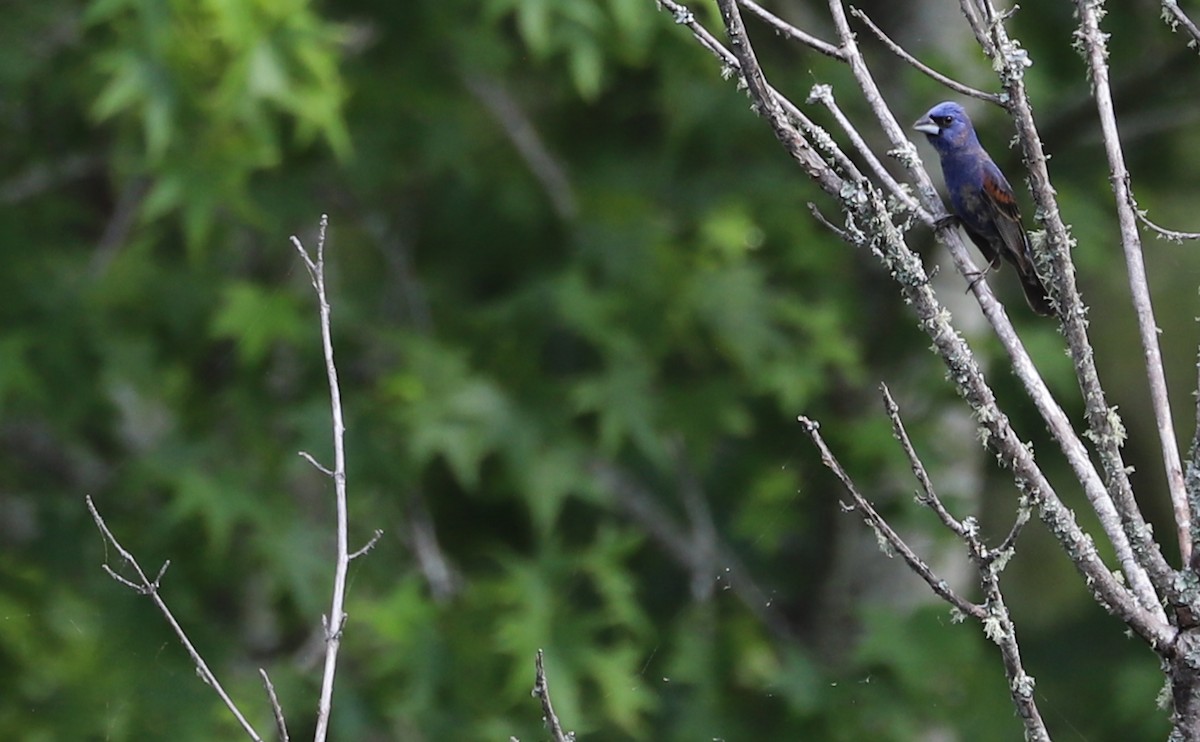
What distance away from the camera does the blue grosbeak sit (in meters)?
2.86

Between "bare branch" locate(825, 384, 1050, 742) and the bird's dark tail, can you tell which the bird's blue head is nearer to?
the bird's dark tail

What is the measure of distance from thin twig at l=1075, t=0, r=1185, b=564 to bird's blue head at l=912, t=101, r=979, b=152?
105 cm

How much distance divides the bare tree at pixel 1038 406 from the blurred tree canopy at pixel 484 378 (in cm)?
223

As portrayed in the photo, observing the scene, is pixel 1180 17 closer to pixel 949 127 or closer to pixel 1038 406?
pixel 1038 406

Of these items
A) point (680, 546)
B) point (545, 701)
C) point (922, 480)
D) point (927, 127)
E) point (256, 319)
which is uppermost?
point (927, 127)

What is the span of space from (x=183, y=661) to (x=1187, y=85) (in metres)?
4.40

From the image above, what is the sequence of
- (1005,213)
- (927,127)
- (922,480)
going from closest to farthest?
1. (922,480)
2. (1005,213)
3. (927,127)

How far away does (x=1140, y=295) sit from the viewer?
185 centimetres

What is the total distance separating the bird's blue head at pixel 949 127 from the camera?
3.02 meters

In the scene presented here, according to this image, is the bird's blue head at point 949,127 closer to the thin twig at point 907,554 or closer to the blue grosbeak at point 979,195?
the blue grosbeak at point 979,195

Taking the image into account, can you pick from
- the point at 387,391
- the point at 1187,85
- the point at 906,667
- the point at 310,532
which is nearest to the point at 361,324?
the point at 387,391

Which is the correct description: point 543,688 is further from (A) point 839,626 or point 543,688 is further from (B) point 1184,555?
(A) point 839,626

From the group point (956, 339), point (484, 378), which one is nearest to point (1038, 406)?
point (956, 339)

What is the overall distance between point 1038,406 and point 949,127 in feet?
4.36
